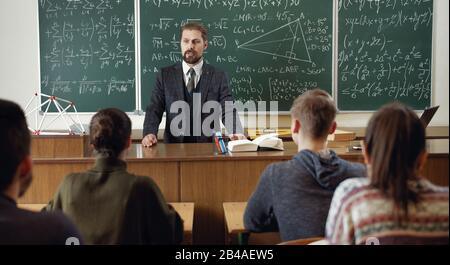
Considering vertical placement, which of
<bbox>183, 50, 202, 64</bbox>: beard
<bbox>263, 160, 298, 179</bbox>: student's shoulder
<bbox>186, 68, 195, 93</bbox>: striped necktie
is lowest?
<bbox>263, 160, 298, 179</bbox>: student's shoulder

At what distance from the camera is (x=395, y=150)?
0.87 m

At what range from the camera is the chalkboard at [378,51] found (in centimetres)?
334

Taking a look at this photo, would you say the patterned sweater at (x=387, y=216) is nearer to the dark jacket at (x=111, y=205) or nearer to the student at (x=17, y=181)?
the dark jacket at (x=111, y=205)

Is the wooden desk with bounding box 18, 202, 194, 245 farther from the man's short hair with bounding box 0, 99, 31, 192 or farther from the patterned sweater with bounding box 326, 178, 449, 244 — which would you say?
the patterned sweater with bounding box 326, 178, 449, 244

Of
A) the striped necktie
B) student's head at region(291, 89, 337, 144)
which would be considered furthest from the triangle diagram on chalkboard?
student's head at region(291, 89, 337, 144)

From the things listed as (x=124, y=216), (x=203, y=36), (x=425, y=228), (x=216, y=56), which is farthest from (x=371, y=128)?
(x=216, y=56)

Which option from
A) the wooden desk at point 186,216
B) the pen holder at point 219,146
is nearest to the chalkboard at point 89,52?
the pen holder at point 219,146

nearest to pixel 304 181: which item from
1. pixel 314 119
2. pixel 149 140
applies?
pixel 314 119

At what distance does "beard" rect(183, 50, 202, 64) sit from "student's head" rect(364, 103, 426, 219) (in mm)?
1589

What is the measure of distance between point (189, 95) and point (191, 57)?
34 centimetres

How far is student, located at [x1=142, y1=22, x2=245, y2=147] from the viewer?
2.19m

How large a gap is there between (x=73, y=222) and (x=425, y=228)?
0.66 metres

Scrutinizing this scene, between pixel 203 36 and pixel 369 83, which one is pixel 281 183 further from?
pixel 369 83

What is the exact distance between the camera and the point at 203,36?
8.21 ft
